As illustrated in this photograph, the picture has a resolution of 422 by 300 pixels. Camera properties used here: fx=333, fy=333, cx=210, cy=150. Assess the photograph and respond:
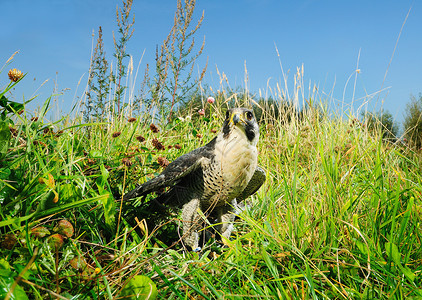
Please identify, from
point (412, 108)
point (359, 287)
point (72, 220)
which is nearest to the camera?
point (359, 287)

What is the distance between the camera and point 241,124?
2592 mm

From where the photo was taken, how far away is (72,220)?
2.28 metres

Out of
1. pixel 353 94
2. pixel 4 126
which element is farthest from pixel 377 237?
pixel 353 94

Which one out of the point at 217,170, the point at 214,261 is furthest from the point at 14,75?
the point at 214,261

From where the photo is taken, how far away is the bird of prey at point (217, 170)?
2596 millimetres

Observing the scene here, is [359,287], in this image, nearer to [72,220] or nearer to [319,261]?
[319,261]

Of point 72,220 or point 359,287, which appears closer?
point 359,287

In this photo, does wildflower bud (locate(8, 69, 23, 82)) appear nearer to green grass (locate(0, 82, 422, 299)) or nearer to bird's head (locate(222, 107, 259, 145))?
green grass (locate(0, 82, 422, 299))

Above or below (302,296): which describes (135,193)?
above

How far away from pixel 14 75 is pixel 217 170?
5.47ft

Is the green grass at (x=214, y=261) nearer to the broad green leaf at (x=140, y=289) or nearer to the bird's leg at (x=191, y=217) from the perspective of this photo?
the broad green leaf at (x=140, y=289)

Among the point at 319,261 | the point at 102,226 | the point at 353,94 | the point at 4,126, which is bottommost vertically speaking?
the point at 319,261

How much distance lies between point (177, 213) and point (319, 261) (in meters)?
1.60

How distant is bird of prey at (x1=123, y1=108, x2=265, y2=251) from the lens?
2.60 metres
